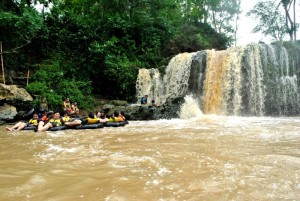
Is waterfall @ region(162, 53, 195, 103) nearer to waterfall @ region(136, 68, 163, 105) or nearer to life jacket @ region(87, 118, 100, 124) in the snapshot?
waterfall @ region(136, 68, 163, 105)

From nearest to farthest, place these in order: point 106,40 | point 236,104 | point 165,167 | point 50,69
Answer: point 165,167, point 236,104, point 50,69, point 106,40

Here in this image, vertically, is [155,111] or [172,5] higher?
[172,5]

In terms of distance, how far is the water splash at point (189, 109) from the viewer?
44.2 feet

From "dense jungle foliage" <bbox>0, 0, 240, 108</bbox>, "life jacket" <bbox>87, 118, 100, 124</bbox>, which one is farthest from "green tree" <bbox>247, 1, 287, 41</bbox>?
"life jacket" <bbox>87, 118, 100, 124</bbox>

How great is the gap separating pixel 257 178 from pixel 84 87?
1581cm

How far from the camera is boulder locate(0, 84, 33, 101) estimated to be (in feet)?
41.6

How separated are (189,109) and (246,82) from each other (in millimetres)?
3370

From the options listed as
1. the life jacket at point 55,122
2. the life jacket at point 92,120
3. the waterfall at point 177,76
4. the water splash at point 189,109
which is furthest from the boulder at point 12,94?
the water splash at point 189,109

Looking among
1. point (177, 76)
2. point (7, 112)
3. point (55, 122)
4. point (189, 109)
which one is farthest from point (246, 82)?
point (7, 112)

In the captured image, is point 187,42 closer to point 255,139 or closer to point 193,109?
point 193,109

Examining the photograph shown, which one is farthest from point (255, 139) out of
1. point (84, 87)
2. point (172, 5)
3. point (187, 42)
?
point (172, 5)

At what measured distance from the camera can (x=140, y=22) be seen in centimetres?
2114

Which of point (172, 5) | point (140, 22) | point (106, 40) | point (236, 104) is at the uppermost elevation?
point (172, 5)

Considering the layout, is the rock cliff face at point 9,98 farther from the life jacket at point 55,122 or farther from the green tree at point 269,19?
the green tree at point 269,19
